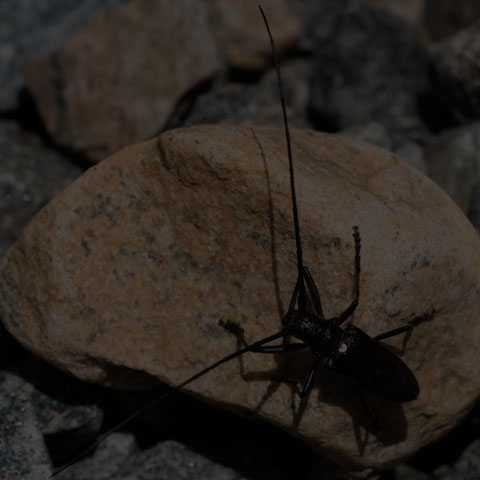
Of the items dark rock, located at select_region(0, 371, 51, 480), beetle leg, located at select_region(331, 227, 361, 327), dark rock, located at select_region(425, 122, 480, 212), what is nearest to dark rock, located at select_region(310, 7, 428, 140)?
dark rock, located at select_region(425, 122, 480, 212)

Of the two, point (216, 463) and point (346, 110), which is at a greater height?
point (346, 110)

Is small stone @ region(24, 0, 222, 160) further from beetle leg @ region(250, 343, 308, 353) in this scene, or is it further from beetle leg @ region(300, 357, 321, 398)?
beetle leg @ region(300, 357, 321, 398)

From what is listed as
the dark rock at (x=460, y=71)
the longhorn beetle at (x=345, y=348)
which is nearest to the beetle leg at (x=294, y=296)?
A: the longhorn beetle at (x=345, y=348)

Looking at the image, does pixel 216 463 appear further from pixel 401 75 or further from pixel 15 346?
pixel 401 75

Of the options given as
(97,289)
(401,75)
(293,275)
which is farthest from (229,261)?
(401,75)

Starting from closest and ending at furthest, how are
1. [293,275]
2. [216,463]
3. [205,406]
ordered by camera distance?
[293,275] < [216,463] < [205,406]

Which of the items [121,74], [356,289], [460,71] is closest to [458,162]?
[460,71]

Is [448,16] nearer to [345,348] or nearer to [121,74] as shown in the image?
[121,74]
